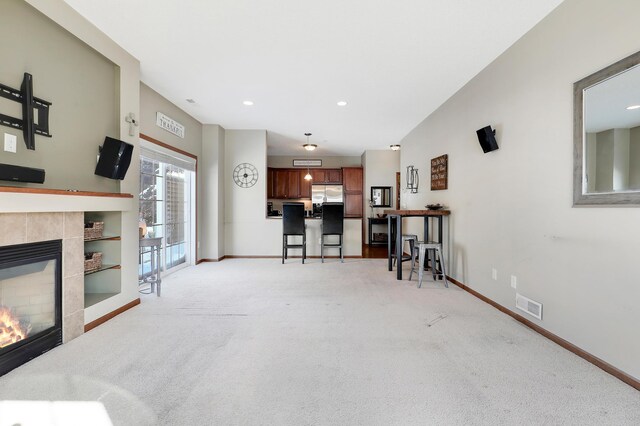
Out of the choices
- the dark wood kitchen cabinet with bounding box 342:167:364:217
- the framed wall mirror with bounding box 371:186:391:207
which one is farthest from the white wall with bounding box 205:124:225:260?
the framed wall mirror with bounding box 371:186:391:207

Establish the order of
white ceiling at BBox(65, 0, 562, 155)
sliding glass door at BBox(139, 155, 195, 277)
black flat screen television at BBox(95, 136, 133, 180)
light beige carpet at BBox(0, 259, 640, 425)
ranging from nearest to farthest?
light beige carpet at BBox(0, 259, 640, 425)
white ceiling at BBox(65, 0, 562, 155)
black flat screen television at BBox(95, 136, 133, 180)
sliding glass door at BBox(139, 155, 195, 277)

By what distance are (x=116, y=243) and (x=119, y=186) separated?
566 mm

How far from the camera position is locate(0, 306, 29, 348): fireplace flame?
1796 millimetres

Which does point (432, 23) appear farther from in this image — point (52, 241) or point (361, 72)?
point (52, 241)

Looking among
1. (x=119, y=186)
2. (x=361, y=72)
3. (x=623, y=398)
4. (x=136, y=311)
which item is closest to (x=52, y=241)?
(x=119, y=186)

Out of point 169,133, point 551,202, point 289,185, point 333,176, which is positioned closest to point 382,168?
point 333,176

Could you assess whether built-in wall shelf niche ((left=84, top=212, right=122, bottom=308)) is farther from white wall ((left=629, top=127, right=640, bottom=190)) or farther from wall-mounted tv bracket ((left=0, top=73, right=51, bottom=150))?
white wall ((left=629, top=127, right=640, bottom=190))

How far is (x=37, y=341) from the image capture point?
196cm

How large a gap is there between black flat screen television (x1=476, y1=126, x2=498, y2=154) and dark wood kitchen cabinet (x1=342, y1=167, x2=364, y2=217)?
505 cm

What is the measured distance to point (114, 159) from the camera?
2.68 metres

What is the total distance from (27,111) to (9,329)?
1469 mm

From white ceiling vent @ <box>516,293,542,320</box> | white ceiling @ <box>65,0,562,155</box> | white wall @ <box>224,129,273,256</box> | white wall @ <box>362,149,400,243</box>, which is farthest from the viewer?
white wall @ <box>362,149,400,243</box>

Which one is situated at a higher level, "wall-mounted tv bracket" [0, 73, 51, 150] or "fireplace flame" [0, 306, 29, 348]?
"wall-mounted tv bracket" [0, 73, 51, 150]

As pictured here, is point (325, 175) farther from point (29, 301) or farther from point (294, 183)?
point (29, 301)
